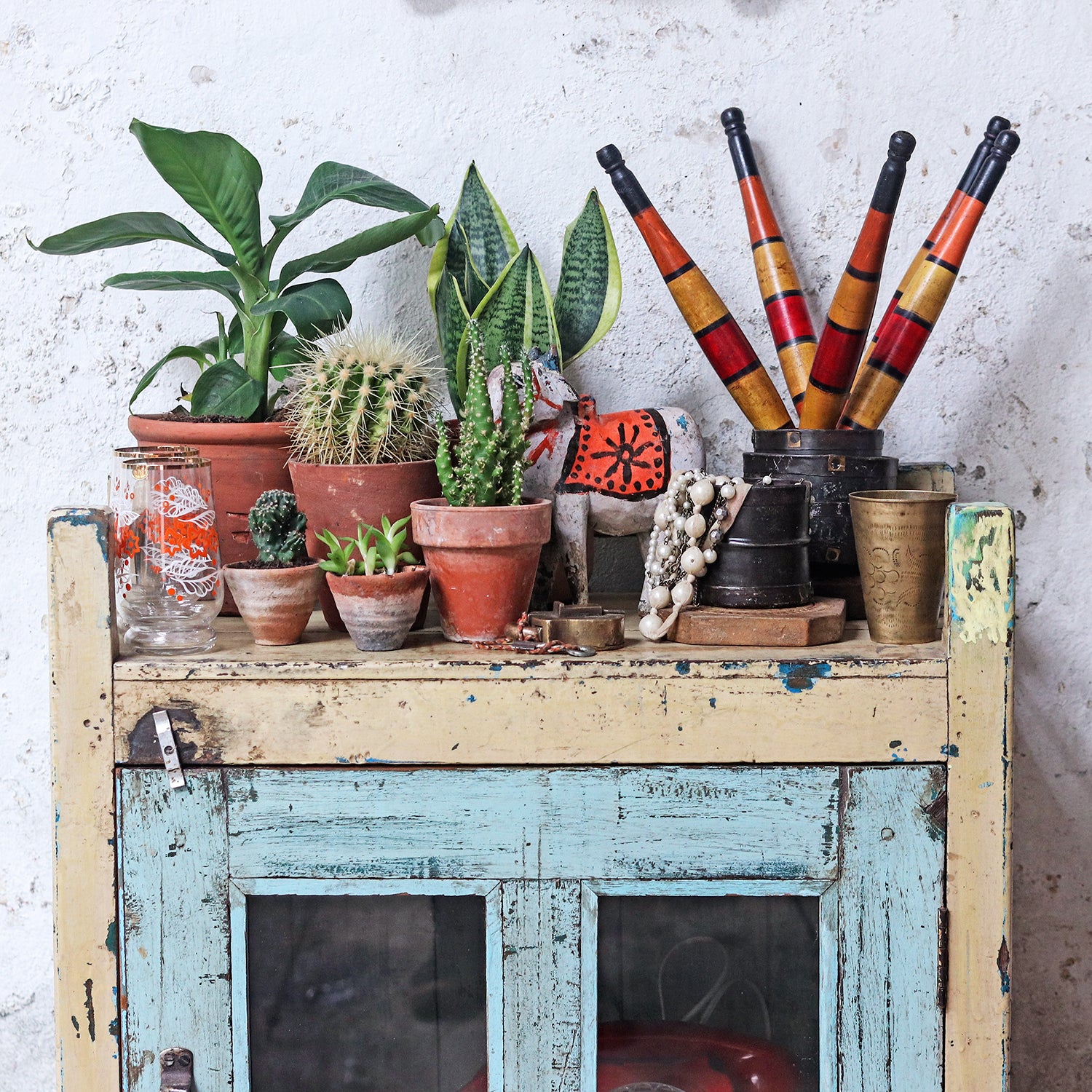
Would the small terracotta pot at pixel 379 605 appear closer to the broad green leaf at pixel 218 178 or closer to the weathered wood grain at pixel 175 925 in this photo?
the weathered wood grain at pixel 175 925

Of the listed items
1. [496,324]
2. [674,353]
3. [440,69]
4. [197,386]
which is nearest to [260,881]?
[197,386]

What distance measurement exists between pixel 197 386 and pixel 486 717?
0.51 meters

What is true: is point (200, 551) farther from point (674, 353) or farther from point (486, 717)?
point (674, 353)

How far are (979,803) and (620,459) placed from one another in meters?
0.48

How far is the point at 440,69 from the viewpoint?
134 cm

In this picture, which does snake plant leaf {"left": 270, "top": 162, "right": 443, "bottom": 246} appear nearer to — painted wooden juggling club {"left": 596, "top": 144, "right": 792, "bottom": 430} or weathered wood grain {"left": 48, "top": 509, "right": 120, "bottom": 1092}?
painted wooden juggling club {"left": 596, "top": 144, "right": 792, "bottom": 430}

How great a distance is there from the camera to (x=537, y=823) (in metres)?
0.94

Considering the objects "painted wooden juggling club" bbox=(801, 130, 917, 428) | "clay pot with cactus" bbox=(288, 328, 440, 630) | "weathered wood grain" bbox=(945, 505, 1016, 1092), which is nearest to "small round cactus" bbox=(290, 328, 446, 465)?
"clay pot with cactus" bbox=(288, 328, 440, 630)

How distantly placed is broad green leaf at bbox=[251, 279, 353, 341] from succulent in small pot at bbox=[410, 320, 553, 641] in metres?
0.17

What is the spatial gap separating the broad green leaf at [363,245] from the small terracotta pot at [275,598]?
344 mm

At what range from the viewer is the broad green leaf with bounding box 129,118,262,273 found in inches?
42.3

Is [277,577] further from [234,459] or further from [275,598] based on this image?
[234,459]

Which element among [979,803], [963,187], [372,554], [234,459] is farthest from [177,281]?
[979,803]

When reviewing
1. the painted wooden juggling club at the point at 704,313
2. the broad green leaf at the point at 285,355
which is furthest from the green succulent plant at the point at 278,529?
the painted wooden juggling club at the point at 704,313
